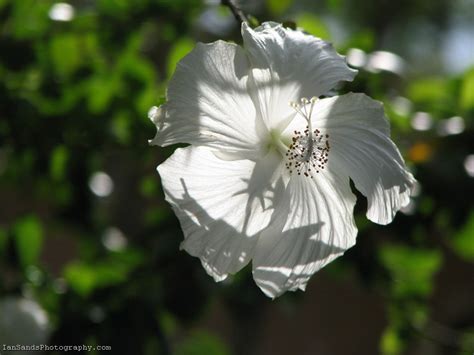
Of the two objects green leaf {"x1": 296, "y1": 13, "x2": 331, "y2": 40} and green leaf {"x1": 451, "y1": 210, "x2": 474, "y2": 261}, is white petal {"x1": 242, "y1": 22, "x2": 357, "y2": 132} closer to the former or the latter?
green leaf {"x1": 296, "y1": 13, "x2": 331, "y2": 40}

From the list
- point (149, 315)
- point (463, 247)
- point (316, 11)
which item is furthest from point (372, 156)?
point (316, 11)

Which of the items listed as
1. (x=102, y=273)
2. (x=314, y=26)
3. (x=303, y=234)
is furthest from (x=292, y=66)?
(x=102, y=273)

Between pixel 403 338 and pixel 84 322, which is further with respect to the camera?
pixel 403 338

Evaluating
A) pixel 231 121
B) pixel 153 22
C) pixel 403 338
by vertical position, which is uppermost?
pixel 231 121

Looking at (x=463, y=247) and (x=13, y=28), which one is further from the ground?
(x=13, y=28)

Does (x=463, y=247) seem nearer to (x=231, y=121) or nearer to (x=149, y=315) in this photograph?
(x=149, y=315)

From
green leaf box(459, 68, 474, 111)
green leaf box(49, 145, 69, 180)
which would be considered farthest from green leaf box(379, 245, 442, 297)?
green leaf box(49, 145, 69, 180)
